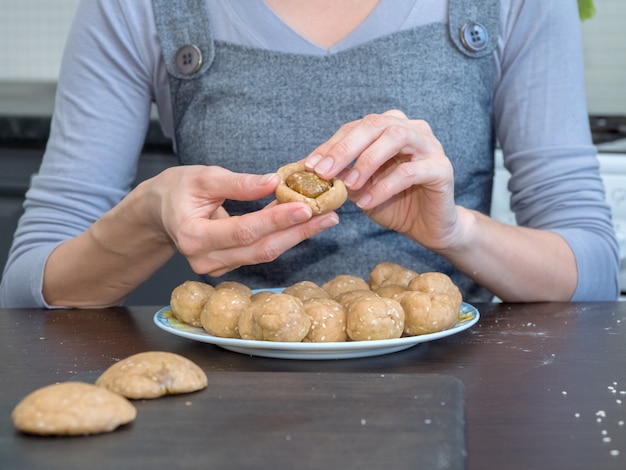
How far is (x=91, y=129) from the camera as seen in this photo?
132 cm

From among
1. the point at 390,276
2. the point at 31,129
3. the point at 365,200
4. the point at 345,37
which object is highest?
the point at 345,37

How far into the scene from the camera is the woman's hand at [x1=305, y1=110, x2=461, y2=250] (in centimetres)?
91

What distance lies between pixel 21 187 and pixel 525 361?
5.42 feet

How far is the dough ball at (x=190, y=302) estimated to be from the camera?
0.92 m

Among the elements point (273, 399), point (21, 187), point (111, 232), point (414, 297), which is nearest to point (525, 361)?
point (414, 297)

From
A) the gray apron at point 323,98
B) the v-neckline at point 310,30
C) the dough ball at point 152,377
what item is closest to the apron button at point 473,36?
the gray apron at point 323,98

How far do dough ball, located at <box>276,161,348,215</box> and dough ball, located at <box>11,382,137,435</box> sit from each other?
1.08ft

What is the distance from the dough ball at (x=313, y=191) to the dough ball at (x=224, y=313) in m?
0.11

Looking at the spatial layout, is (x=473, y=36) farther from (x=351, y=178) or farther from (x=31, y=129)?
(x=31, y=129)

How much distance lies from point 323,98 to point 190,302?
0.49 metres

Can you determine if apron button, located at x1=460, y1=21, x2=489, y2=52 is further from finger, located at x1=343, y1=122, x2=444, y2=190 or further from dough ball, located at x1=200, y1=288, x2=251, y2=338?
dough ball, located at x1=200, y1=288, x2=251, y2=338

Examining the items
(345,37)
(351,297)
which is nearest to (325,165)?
(351,297)

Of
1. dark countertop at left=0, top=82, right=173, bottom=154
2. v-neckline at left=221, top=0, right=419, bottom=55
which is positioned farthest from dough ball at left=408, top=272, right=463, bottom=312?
dark countertop at left=0, top=82, right=173, bottom=154

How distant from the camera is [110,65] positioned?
135cm
